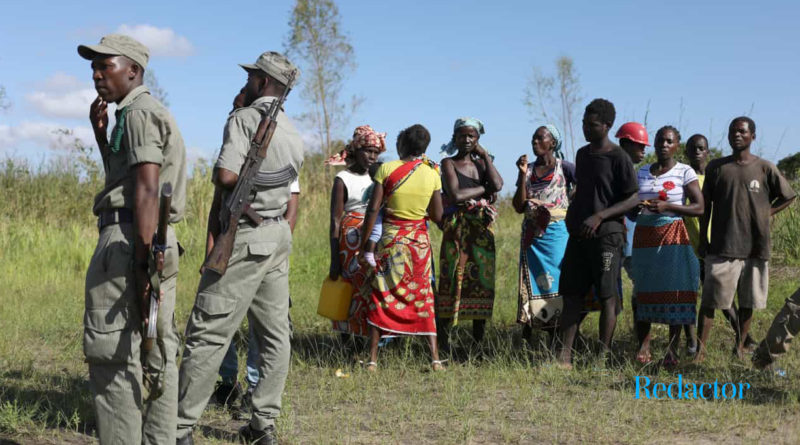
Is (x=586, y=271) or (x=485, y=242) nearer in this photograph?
(x=586, y=271)

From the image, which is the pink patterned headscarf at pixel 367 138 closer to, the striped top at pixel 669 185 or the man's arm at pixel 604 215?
the man's arm at pixel 604 215

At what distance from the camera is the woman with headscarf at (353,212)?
662 cm

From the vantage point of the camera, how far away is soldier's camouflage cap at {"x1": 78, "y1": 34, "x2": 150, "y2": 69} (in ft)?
11.1

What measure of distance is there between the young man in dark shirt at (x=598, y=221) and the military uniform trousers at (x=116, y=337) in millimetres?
3478

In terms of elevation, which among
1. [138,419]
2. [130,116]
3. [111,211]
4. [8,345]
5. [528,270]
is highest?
[130,116]

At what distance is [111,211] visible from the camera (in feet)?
11.2

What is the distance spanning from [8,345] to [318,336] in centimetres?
275

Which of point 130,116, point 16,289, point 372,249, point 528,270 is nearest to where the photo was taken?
point 130,116

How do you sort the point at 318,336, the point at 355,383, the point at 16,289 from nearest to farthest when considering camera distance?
the point at 355,383, the point at 318,336, the point at 16,289

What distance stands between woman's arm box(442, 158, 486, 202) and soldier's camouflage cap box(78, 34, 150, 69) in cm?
354

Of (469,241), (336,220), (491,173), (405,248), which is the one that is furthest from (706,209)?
(336,220)

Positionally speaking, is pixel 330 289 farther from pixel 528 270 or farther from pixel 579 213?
pixel 579 213

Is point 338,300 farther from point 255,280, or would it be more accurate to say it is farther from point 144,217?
point 144,217

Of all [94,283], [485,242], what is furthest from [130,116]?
[485,242]
